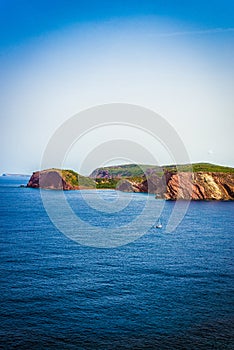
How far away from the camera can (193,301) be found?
145 feet

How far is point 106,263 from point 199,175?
127643 millimetres

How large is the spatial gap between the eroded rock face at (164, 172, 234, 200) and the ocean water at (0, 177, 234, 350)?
323 ft

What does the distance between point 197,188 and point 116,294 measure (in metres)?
139

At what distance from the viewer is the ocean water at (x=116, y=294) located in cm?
3556

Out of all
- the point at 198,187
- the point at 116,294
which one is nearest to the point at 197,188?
the point at 198,187

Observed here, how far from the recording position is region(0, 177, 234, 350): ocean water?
3556cm

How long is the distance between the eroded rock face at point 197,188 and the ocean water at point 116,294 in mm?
98424

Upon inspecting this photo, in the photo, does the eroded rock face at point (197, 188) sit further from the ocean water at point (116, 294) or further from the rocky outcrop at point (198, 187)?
the ocean water at point (116, 294)

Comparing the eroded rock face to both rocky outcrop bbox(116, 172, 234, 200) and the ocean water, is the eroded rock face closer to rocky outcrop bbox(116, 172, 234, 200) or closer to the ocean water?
rocky outcrop bbox(116, 172, 234, 200)

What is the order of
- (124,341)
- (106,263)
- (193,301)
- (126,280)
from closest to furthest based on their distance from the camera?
(124,341) < (193,301) < (126,280) < (106,263)

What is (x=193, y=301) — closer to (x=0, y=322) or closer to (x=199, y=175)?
(x=0, y=322)

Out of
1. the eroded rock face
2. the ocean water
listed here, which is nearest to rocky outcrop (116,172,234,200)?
the eroded rock face

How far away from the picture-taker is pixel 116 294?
45594 millimetres

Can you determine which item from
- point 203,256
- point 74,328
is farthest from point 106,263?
point 74,328
